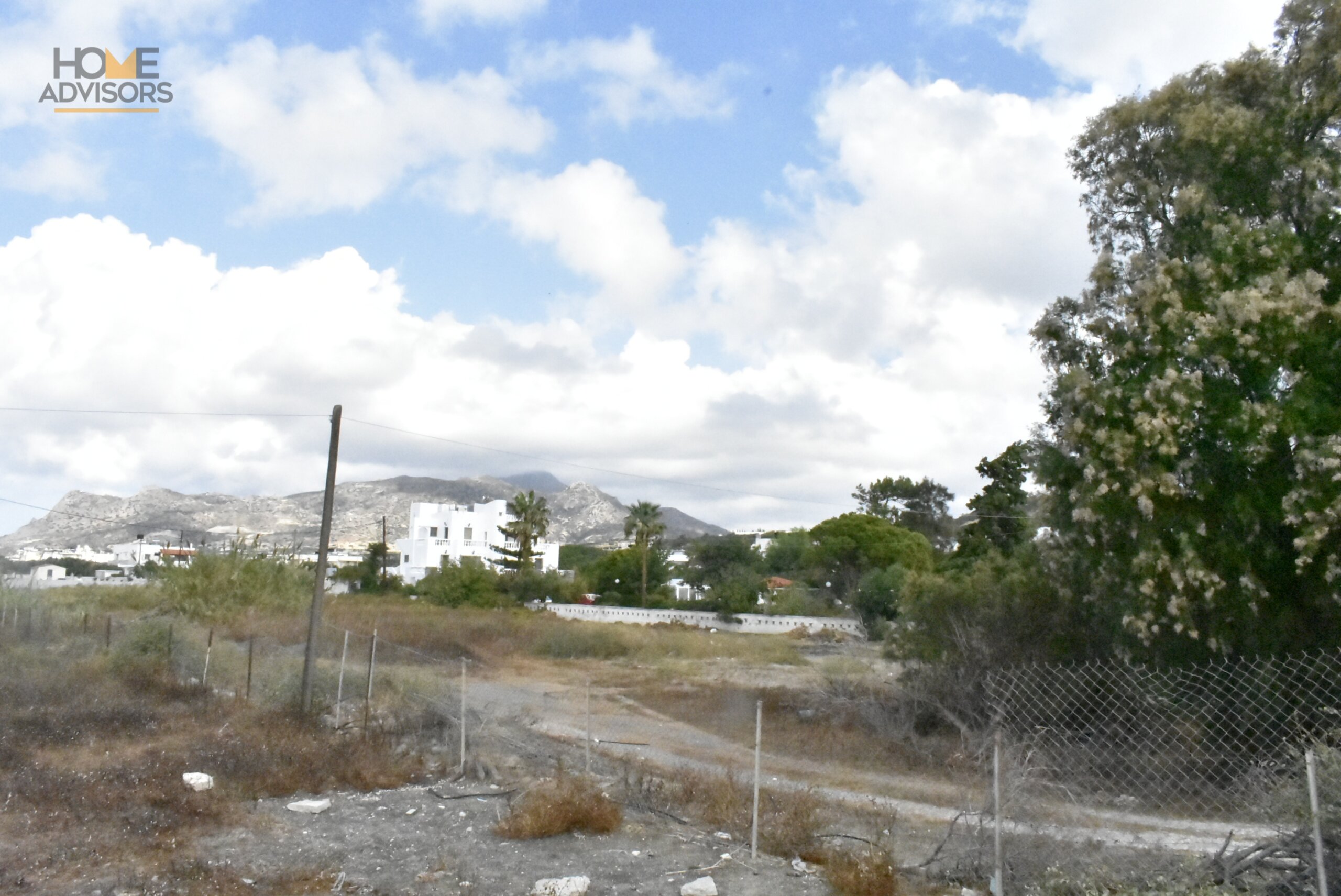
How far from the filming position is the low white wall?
5372 cm

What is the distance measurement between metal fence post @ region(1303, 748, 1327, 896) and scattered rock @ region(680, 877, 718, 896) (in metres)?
3.78

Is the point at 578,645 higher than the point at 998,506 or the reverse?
the reverse

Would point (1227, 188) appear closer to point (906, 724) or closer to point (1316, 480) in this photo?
point (1316, 480)

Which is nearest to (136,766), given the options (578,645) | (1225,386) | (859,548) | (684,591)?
(1225,386)

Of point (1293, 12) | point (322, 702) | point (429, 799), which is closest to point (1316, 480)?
point (1293, 12)

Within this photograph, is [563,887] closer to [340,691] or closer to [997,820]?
[997,820]

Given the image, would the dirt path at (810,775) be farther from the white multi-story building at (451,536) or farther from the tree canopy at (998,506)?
the white multi-story building at (451,536)

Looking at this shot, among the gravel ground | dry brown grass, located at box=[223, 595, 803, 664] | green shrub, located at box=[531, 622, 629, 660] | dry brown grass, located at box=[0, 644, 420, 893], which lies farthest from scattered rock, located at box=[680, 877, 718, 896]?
green shrub, located at box=[531, 622, 629, 660]

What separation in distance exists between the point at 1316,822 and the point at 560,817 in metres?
5.95

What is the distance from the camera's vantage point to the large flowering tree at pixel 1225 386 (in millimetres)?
12078

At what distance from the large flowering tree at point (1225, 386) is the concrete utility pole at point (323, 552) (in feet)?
37.6

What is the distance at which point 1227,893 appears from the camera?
5.84 meters

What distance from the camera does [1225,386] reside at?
13.0 m

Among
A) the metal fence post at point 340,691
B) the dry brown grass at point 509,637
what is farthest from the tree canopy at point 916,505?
the metal fence post at point 340,691
